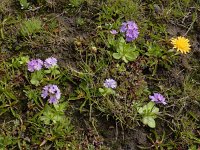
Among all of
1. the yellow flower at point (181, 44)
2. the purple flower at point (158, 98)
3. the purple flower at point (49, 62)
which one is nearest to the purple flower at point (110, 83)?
the purple flower at point (158, 98)

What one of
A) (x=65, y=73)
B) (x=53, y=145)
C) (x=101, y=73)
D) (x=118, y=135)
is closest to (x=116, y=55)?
(x=101, y=73)

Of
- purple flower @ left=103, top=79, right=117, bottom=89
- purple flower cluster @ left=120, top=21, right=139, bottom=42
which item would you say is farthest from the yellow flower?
purple flower @ left=103, top=79, right=117, bottom=89

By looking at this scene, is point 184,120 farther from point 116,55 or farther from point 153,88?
point 116,55

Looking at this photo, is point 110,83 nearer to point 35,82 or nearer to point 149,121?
point 149,121

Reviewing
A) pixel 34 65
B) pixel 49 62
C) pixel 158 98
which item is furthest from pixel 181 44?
pixel 34 65

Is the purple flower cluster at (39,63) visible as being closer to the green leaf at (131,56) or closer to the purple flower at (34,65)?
the purple flower at (34,65)

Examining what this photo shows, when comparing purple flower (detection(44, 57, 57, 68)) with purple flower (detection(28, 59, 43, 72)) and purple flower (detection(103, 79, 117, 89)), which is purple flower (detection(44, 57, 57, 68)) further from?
purple flower (detection(103, 79, 117, 89))
